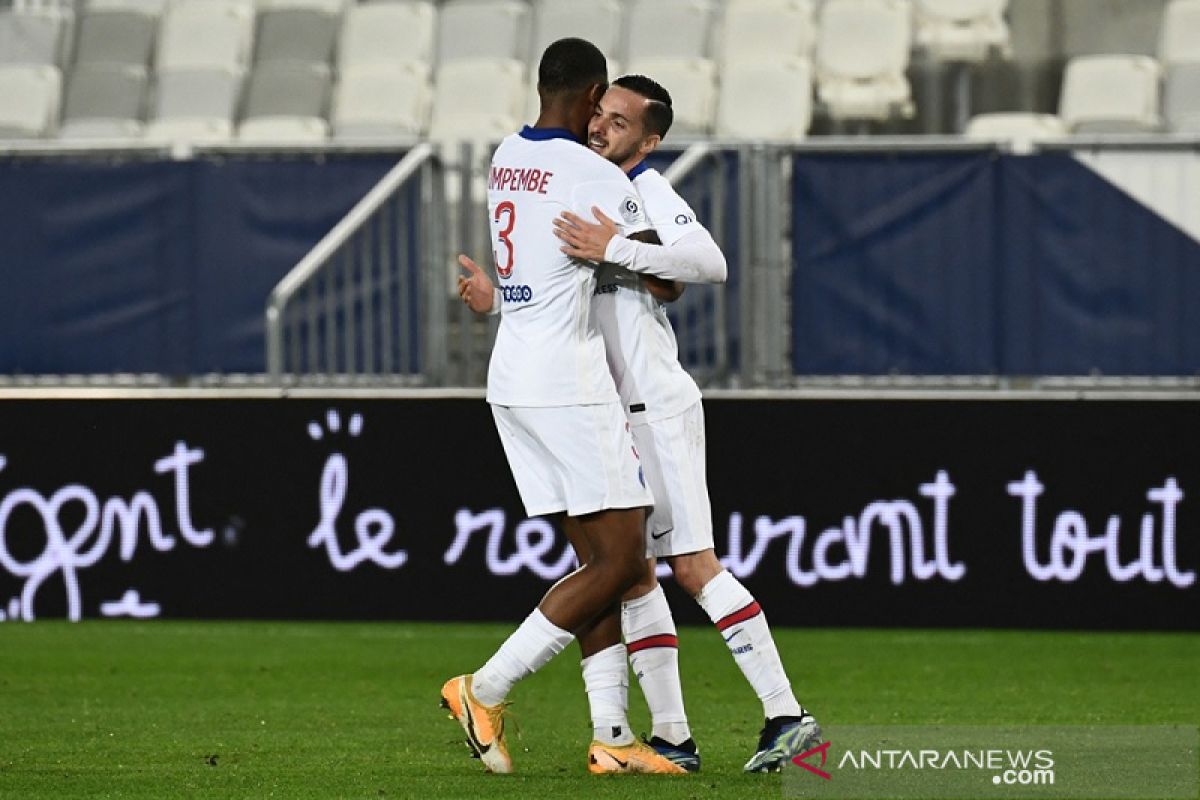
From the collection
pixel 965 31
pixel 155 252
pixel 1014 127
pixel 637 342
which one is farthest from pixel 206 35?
pixel 637 342

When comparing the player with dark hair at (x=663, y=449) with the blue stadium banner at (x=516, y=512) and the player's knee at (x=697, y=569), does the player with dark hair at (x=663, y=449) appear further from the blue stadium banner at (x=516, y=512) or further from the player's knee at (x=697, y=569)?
the blue stadium banner at (x=516, y=512)

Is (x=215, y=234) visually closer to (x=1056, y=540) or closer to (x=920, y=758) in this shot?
(x=1056, y=540)

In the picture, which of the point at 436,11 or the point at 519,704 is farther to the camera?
the point at 436,11

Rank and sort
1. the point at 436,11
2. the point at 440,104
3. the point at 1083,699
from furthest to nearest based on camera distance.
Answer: the point at 436,11 → the point at 440,104 → the point at 1083,699

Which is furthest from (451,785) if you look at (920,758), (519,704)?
(519,704)

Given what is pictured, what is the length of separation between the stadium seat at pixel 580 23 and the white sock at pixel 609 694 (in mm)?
10142

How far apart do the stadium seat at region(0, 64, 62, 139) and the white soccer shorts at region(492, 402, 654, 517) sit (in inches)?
434

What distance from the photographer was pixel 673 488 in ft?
19.8

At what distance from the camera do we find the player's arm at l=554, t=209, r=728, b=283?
18.7 feet

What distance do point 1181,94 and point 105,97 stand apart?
7.59 m

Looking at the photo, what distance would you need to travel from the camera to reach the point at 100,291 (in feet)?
34.8

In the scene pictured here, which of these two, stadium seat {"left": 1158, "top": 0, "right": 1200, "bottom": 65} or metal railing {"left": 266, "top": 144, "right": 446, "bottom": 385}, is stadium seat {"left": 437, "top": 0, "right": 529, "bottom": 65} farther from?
metal railing {"left": 266, "top": 144, "right": 446, "bottom": 385}

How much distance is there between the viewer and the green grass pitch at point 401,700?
5.69 m

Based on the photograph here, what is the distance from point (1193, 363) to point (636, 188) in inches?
181
